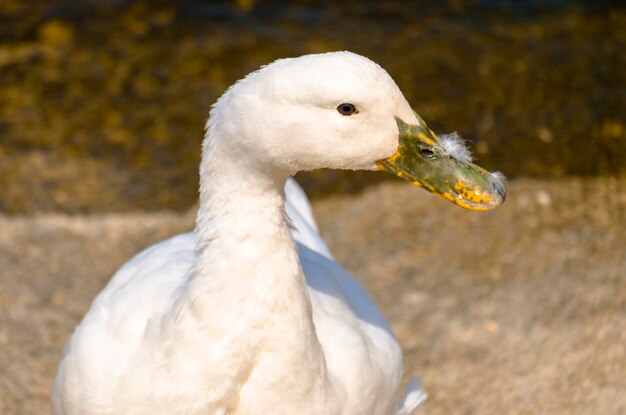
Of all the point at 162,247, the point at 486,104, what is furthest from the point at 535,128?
the point at 162,247

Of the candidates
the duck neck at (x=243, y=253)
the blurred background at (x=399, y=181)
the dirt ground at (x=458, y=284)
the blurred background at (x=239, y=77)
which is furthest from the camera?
the blurred background at (x=239, y=77)

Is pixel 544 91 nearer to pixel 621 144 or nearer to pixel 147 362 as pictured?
pixel 621 144

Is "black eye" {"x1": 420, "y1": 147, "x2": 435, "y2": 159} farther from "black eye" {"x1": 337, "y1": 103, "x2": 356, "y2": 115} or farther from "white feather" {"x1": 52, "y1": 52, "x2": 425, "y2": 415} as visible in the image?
"black eye" {"x1": 337, "y1": 103, "x2": 356, "y2": 115}

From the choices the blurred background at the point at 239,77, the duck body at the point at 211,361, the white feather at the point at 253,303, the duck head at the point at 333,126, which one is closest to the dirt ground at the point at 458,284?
the blurred background at the point at 239,77

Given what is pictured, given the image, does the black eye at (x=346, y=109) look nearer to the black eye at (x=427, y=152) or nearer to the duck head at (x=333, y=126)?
the duck head at (x=333, y=126)

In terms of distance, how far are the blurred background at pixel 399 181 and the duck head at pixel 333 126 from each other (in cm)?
204

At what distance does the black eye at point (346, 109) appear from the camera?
2.81m

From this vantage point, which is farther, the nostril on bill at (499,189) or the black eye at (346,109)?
the nostril on bill at (499,189)

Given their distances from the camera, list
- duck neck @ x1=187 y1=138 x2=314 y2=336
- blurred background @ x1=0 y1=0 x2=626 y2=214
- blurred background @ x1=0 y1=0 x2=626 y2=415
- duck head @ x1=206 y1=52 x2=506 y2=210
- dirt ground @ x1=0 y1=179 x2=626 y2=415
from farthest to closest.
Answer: blurred background @ x1=0 y1=0 x2=626 y2=214 < blurred background @ x1=0 y1=0 x2=626 y2=415 < dirt ground @ x1=0 y1=179 x2=626 y2=415 < duck neck @ x1=187 y1=138 x2=314 y2=336 < duck head @ x1=206 y1=52 x2=506 y2=210

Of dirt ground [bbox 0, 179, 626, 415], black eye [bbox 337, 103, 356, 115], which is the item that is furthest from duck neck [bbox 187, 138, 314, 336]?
dirt ground [bbox 0, 179, 626, 415]

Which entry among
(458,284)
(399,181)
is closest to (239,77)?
(399,181)

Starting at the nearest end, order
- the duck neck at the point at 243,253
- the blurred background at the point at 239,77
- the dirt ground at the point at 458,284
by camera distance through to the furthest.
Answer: the duck neck at the point at 243,253 → the dirt ground at the point at 458,284 → the blurred background at the point at 239,77

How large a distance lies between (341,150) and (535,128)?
4314 millimetres

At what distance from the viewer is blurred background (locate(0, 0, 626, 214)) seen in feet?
21.2
